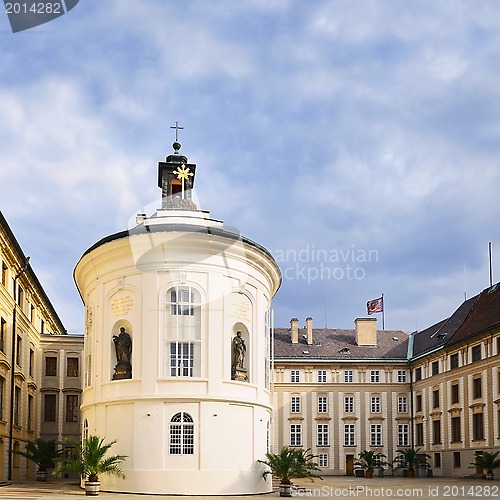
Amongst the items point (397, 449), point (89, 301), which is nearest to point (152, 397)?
point (89, 301)

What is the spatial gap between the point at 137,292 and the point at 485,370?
1283 inches

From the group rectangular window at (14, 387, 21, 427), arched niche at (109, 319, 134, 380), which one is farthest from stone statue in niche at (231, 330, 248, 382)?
rectangular window at (14, 387, 21, 427)

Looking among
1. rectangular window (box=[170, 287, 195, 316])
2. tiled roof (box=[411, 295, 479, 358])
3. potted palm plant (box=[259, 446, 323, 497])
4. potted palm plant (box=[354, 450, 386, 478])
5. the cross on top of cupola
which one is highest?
the cross on top of cupola

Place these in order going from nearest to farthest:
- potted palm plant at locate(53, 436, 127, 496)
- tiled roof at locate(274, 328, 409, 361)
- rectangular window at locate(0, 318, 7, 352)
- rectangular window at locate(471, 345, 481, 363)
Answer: potted palm plant at locate(53, 436, 127, 496) → rectangular window at locate(0, 318, 7, 352) → rectangular window at locate(471, 345, 481, 363) → tiled roof at locate(274, 328, 409, 361)

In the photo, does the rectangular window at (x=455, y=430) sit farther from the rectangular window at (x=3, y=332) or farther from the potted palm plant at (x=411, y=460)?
the rectangular window at (x=3, y=332)

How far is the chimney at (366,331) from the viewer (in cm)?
7438

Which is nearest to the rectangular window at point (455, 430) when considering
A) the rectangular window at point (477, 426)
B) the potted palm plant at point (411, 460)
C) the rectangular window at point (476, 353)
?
Result: the rectangular window at point (477, 426)

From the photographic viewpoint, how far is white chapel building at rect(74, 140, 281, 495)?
29391mm

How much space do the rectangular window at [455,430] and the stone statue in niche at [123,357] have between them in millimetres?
36178

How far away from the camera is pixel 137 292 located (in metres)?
30.9

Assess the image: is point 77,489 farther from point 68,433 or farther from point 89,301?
point 68,433

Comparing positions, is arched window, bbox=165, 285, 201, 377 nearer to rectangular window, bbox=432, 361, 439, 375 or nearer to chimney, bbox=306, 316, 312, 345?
rectangular window, bbox=432, 361, 439, 375

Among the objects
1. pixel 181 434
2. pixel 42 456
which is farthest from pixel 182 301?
pixel 42 456

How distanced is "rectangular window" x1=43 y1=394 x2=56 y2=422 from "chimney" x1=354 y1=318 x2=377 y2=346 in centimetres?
3192
